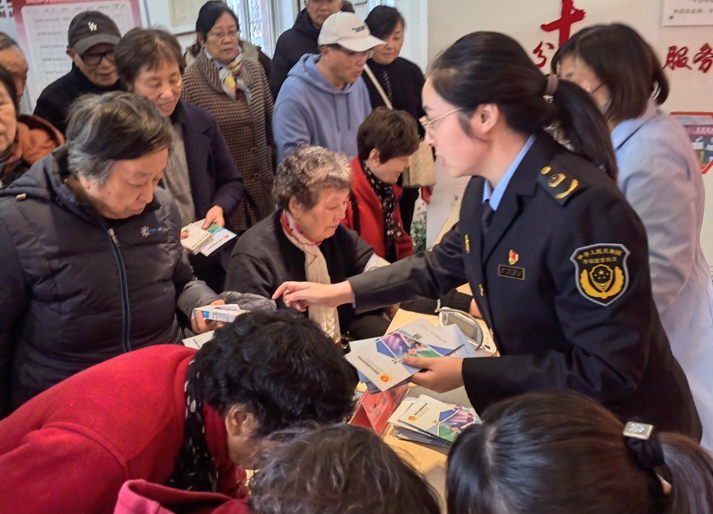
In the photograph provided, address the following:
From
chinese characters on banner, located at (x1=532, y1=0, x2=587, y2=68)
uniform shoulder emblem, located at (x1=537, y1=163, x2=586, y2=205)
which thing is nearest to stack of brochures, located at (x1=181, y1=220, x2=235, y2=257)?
uniform shoulder emblem, located at (x1=537, y1=163, x2=586, y2=205)

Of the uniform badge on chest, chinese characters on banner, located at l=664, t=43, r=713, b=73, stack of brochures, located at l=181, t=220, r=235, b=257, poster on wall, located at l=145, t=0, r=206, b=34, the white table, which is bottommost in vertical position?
the white table

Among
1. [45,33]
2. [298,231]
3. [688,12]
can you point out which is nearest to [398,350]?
[298,231]

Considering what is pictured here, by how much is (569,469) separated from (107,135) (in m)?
1.26

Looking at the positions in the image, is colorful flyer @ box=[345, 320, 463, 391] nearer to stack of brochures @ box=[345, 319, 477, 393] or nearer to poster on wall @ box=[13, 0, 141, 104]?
stack of brochures @ box=[345, 319, 477, 393]

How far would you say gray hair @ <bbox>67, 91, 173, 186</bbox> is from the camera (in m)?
1.43

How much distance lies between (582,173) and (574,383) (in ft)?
1.40

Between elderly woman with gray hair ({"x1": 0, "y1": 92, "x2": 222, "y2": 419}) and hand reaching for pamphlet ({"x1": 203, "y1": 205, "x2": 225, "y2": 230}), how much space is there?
707mm

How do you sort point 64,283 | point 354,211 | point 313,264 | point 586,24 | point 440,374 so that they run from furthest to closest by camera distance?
point 586,24 < point 354,211 < point 313,264 < point 64,283 < point 440,374

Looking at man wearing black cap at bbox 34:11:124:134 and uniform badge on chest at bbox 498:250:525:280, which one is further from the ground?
man wearing black cap at bbox 34:11:124:134

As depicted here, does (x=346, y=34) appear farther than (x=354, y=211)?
Yes

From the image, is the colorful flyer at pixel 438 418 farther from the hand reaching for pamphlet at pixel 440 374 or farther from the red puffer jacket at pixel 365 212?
the red puffer jacket at pixel 365 212

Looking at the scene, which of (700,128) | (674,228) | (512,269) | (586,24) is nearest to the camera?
(512,269)

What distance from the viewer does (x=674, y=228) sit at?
161 centimetres

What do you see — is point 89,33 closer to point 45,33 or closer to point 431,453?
point 45,33
